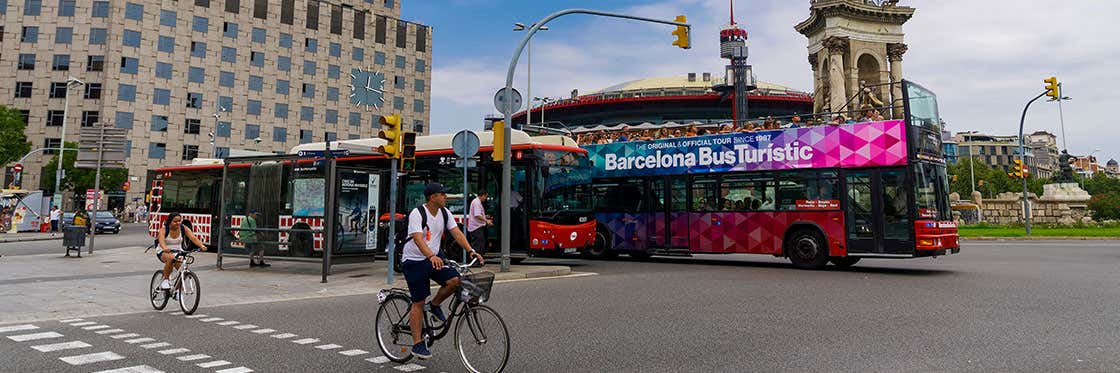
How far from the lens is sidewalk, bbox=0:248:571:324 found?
879cm

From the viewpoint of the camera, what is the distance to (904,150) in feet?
43.0

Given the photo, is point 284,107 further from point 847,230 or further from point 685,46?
point 847,230

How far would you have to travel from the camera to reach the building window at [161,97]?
56531 millimetres

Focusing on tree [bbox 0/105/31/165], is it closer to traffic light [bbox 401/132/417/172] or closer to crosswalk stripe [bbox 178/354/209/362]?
traffic light [bbox 401/132/417/172]

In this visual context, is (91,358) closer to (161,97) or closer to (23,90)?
(161,97)

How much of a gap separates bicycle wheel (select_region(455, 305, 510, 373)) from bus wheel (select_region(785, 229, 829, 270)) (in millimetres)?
10804

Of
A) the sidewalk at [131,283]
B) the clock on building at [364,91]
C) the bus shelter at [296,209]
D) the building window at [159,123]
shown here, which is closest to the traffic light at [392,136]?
the clock on building at [364,91]

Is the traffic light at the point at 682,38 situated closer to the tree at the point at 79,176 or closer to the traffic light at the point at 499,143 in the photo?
the traffic light at the point at 499,143

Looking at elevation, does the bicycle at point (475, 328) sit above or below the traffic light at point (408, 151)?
below

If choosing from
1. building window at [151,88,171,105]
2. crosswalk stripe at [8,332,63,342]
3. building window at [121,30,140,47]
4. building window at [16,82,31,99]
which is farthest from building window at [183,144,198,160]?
crosswalk stripe at [8,332,63,342]

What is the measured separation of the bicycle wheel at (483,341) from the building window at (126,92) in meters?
62.8

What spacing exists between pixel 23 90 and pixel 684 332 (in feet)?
226

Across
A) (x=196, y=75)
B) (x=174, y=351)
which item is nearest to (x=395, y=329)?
(x=174, y=351)

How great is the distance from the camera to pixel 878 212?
13227 mm
